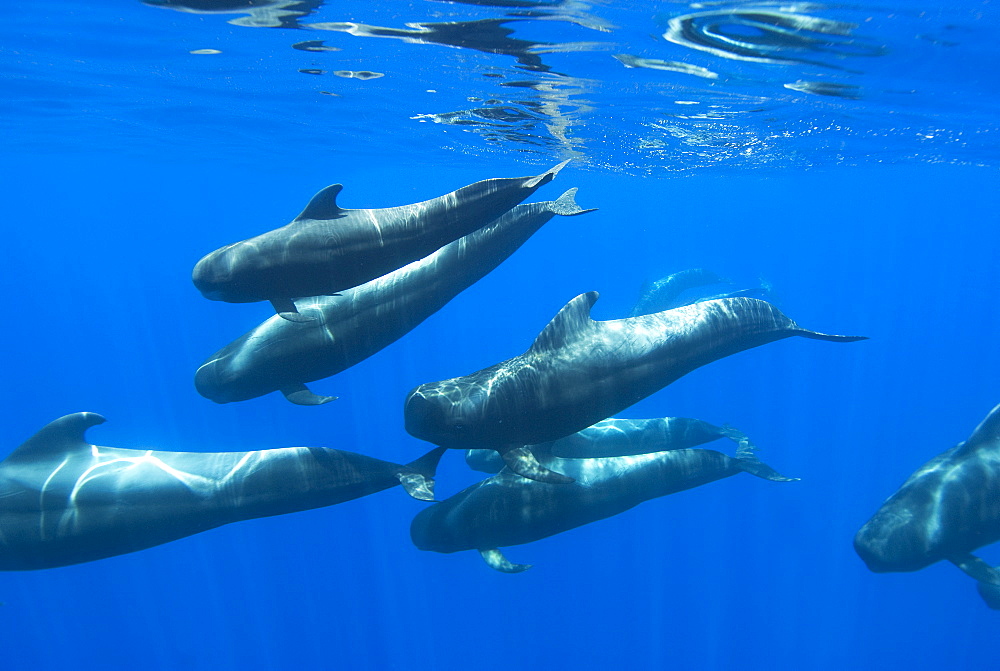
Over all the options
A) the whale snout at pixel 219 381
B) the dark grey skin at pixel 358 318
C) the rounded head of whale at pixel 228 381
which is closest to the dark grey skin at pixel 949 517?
the dark grey skin at pixel 358 318

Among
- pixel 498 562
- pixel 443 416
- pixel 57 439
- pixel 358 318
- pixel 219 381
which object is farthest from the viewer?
pixel 498 562

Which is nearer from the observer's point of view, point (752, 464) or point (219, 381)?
point (219, 381)

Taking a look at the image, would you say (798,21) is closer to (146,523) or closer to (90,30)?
(146,523)

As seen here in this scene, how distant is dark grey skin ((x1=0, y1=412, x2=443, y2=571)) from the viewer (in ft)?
19.5

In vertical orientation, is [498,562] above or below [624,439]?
below

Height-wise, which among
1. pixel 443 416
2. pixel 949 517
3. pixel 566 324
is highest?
pixel 566 324

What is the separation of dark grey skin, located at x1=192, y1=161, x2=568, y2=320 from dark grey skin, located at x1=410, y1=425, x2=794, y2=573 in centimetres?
288

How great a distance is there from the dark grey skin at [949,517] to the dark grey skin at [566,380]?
3.88m

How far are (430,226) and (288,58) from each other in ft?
33.5

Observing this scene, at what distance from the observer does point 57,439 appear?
20.9 feet

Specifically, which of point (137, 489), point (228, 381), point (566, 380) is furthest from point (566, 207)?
point (137, 489)

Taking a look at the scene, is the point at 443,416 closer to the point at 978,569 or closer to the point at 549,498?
the point at 549,498

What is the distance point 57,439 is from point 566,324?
5.88 meters

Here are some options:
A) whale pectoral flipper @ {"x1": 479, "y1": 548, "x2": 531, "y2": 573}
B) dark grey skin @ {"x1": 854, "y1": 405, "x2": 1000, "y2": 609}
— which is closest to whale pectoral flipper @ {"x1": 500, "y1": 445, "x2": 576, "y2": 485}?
whale pectoral flipper @ {"x1": 479, "y1": 548, "x2": 531, "y2": 573}
